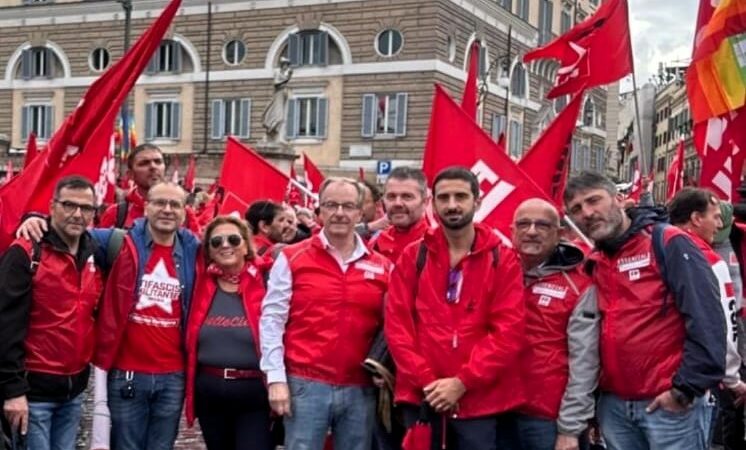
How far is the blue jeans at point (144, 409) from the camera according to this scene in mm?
4918

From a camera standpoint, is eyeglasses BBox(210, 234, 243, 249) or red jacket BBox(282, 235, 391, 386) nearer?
red jacket BBox(282, 235, 391, 386)

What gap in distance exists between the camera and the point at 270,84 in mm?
40688

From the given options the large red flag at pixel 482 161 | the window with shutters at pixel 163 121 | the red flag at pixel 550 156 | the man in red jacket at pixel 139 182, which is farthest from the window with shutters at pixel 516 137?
the large red flag at pixel 482 161

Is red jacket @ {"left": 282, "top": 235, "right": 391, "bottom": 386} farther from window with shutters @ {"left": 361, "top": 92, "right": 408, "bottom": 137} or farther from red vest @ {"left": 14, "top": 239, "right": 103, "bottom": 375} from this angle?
window with shutters @ {"left": 361, "top": 92, "right": 408, "bottom": 137}

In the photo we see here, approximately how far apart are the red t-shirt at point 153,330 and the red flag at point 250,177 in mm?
4630

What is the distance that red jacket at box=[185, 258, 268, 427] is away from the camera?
4863mm

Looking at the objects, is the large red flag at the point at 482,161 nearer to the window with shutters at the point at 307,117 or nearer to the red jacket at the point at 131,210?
the red jacket at the point at 131,210

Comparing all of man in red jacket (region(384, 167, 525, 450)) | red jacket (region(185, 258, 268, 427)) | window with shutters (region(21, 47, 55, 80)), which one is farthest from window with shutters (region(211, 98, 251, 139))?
man in red jacket (region(384, 167, 525, 450))

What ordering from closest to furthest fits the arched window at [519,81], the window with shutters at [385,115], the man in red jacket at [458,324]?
the man in red jacket at [458,324]
the window with shutters at [385,115]
the arched window at [519,81]

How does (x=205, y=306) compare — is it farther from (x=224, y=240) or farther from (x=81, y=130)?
(x=81, y=130)

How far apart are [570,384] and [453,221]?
89 centimetres

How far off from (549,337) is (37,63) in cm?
4477

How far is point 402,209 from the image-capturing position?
214 inches

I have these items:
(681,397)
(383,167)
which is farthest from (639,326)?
(383,167)
